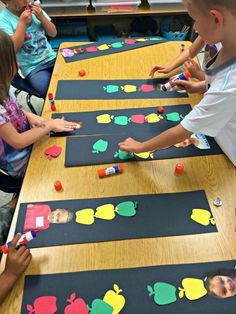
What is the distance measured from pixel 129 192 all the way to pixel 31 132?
46cm

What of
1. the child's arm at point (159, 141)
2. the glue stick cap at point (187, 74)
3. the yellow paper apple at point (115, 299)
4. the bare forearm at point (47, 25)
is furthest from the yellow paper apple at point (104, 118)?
the bare forearm at point (47, 25)

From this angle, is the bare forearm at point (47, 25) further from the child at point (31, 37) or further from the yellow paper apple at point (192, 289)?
the yellow paper apple at point (192, 289)

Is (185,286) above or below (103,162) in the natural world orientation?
below

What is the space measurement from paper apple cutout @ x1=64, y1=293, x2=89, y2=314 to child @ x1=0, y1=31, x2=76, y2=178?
1.98 feet

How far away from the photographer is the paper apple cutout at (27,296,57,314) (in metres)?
0.69

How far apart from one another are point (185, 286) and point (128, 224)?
227mm

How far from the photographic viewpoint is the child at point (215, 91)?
0.73 metres

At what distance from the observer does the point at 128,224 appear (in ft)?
2.77

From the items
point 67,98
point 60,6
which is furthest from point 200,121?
point 60,6

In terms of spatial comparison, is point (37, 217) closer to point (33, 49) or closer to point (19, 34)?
point (19, 34)

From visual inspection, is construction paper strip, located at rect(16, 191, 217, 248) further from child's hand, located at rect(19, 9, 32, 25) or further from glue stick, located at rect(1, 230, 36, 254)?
child's hand, located at rect(19, 9, 32, 25)

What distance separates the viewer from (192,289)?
2.34 feet

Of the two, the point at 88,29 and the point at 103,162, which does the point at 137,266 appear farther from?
the point at 88,29

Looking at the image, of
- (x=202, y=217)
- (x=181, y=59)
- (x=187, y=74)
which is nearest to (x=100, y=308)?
(x=202, y=217)
